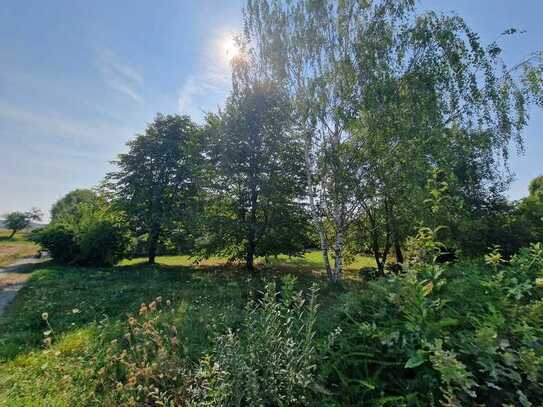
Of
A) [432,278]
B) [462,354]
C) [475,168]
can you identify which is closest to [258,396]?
[462,354]

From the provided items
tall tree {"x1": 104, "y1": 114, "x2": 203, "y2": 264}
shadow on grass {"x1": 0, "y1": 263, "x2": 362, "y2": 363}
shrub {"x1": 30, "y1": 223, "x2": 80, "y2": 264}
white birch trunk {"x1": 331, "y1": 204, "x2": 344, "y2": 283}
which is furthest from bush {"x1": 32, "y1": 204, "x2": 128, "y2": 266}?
white birch trunk {"x1": 331, "y1": 204, "x2": 344, "y2": 283}

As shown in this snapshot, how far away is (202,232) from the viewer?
37.3 feet

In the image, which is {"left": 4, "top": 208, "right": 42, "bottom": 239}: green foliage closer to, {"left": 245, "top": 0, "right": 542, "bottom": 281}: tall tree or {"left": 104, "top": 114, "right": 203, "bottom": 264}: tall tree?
{"left": 104, "top": 114, "right": 203, "bottom": 264}: tall tree

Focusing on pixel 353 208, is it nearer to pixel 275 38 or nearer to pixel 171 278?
pixel 275 38

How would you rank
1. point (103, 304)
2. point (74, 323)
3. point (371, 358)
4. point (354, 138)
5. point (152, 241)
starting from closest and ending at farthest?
A: 1. point (371, 358)
2. point (74, 323)
3. point (103, 304)
4. point (354, 138)
5. point (152, 241)

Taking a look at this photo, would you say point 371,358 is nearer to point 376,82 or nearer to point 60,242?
point 376,82

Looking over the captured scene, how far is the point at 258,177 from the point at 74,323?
7.66m

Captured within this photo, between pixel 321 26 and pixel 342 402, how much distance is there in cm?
997

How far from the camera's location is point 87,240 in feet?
45.0

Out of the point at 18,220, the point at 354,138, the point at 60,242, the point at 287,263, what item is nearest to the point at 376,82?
the point at 354,138

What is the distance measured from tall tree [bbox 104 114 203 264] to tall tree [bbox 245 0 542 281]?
7122 millimetres

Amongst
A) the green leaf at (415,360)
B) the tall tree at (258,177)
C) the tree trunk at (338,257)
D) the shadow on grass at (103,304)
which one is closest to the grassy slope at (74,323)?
the shadow on grass at (103,304)

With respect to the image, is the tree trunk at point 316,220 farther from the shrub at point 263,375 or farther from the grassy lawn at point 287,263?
the shrub at point 263,375

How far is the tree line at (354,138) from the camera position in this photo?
A: 816cm
